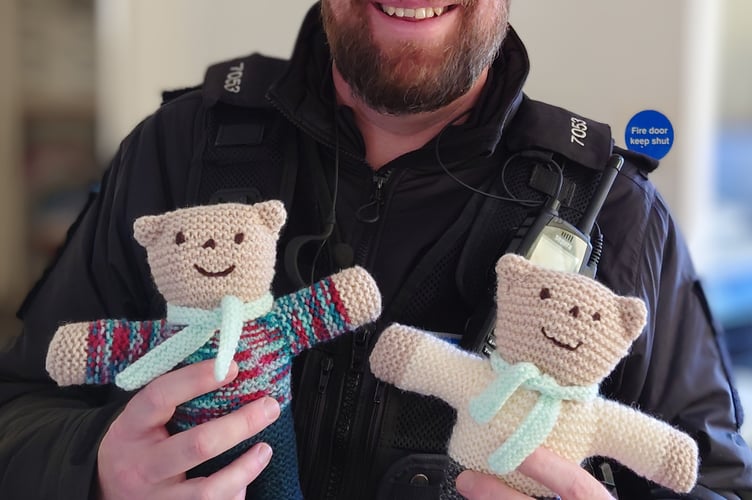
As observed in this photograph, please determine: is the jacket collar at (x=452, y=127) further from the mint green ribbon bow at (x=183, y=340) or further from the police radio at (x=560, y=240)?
the mint green ribbon bow at (x=183, y=340)

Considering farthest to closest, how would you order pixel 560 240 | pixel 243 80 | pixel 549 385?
pixel 243 80
pixel 560 240
pixel 549 385

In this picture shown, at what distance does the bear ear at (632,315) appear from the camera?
506mm

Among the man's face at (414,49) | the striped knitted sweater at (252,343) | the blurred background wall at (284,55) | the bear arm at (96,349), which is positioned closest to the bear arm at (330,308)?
the striped knitted sweater at (252,343)

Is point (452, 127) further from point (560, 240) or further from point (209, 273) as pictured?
point (209, 273)

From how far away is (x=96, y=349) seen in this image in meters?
0.54

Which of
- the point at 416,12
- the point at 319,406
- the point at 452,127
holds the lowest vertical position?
the point at 319,406

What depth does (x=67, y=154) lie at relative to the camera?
1.63m

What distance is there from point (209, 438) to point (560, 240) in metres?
0.34

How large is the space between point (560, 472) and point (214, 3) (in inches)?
38.0

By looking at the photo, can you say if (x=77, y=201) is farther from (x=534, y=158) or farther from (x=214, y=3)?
(x=534, y=158)

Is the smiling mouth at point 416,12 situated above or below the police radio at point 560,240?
above

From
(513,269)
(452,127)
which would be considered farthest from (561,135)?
(513,269)

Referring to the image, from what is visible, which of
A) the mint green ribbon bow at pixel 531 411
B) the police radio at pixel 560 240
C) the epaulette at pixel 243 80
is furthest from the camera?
the epaulette at pixel 243 80

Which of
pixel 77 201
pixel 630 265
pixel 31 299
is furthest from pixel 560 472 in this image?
pixel 77 201
